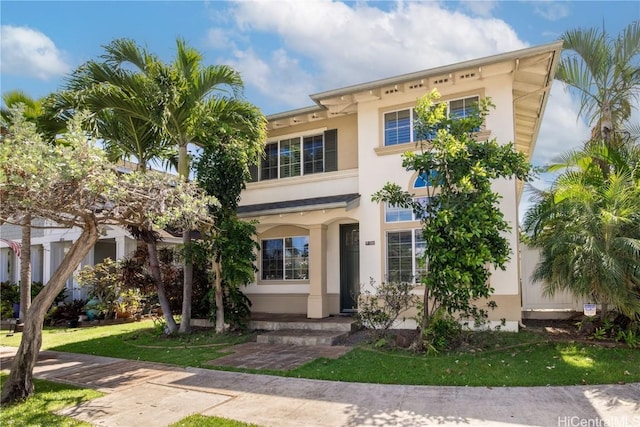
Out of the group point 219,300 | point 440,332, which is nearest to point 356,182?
point 219,300

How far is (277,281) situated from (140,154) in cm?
588

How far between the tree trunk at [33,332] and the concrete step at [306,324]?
20.0 ft

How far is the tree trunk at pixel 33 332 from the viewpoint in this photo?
694cm

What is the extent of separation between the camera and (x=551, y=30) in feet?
39.8

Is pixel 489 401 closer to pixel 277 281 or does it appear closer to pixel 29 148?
pixel 29 148

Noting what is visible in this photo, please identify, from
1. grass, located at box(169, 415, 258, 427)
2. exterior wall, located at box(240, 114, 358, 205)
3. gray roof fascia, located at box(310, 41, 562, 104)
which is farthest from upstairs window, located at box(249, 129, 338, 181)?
grass, located at box(169, 415, 258, 427)

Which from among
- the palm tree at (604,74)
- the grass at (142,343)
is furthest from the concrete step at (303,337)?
the palm tree at (604,74)

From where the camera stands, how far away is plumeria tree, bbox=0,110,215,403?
6250 millimetres

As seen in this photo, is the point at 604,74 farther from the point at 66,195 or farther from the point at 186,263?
the point at 66,195

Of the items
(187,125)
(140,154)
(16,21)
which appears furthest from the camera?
(140,154)

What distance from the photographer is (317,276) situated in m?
13.2

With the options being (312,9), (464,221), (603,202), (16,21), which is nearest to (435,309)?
(464,221)

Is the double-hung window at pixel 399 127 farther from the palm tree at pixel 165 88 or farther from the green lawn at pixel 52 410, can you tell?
the green lawn at pixel 52 410

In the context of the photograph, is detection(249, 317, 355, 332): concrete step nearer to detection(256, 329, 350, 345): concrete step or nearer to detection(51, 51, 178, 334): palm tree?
detection(256, 329, 350, 345): concrete step
